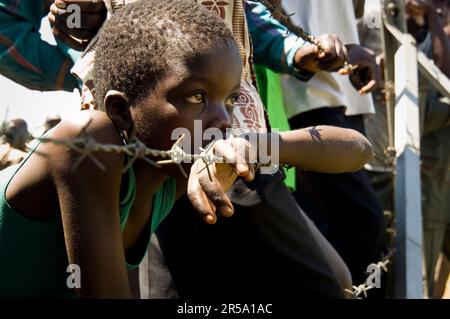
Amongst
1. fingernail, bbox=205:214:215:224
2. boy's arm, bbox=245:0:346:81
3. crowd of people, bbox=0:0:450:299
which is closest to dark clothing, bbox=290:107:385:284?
crowd of people, bbox=0:0:450:299

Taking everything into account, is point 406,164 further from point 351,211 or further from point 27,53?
point 27,53

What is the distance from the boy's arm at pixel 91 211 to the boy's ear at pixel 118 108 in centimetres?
16

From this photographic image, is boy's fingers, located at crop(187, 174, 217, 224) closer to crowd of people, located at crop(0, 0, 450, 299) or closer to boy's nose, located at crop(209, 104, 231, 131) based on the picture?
crowd of people, located at crop(0, 0, 450, 299)

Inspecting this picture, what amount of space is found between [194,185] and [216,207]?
0.21ft

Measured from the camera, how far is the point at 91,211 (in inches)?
76.1

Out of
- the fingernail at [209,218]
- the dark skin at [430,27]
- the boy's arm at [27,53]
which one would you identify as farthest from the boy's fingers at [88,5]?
the dark skin at [430,27]

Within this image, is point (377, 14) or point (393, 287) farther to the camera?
point (377, 14)

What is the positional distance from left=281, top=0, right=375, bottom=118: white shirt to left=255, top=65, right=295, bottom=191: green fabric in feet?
0.32

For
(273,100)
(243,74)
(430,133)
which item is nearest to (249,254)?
(243,74)

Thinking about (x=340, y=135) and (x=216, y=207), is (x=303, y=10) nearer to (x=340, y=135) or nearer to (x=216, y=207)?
(x=340, y=135)

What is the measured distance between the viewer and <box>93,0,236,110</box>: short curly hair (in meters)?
2.14

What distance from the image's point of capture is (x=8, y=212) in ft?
6.77

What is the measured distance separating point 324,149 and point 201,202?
1.75 feet

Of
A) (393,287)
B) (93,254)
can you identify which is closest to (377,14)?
(393,287)
